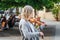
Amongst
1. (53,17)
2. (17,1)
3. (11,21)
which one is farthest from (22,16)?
(53,17)

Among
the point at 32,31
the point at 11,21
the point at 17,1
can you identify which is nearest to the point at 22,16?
the point at 32,31

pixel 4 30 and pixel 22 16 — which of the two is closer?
pixel 22 16

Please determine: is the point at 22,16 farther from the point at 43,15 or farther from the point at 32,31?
the point at 43,15

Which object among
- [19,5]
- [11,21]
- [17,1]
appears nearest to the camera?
[17,1]

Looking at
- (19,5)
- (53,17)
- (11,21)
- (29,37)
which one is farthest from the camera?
(53,17)

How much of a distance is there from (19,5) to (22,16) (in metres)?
9.43

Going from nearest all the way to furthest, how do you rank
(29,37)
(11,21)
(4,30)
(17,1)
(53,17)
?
(29,37) < (17,1) < (4,30) < (11,21) < (53,17)

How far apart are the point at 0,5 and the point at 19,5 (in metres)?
1.14

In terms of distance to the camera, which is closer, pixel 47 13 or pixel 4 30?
pixel 4 30

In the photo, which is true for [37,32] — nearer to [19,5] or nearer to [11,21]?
[19,5]

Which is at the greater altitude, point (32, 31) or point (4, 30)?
point (32, 31)

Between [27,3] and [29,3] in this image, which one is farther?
[27,3]

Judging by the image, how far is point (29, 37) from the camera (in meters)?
4.26

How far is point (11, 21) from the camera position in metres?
17.6
